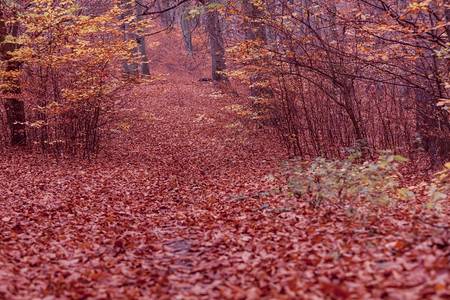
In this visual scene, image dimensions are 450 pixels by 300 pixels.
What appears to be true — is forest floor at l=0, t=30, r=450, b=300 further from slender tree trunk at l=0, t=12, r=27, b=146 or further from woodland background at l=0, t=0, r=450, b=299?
slender tree trunk at l=0, t=12, r=27, b=146

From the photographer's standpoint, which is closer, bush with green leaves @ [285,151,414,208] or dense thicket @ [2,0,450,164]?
bush with green leaves @ [285,151,414,208]

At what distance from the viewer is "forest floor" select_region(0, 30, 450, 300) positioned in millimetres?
3283

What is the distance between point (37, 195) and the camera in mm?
7664

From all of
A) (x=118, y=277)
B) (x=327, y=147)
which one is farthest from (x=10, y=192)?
(x=327, y=147)

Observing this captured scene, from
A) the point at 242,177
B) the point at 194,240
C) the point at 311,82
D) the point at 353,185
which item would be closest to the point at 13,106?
the point at 242,177

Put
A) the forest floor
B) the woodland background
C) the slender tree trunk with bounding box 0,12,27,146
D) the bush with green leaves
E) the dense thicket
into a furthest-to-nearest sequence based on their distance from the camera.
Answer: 1. the slender tree trunk with bounding box 0,12,27,146
2. the dense thicket
3. the bush with green leaves
4. the woodland background
5. the forest floor

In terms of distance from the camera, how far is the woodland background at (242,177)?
362cm

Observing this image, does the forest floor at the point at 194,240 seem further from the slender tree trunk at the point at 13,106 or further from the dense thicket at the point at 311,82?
the dense thicket at the point at 311,82

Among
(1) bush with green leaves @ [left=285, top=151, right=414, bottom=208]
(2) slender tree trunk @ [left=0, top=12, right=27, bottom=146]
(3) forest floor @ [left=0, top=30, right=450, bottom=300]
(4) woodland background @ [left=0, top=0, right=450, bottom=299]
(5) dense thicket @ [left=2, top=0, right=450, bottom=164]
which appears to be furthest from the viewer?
(2) slender tree trunk @ [left=0, top=12, right=27, bottom=146]

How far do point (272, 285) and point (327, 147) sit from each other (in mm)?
7818

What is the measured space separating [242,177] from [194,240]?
13.6 ft

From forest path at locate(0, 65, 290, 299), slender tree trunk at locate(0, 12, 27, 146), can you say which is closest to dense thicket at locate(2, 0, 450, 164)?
slender tree trunk at locate(0, 12, 27, 146)

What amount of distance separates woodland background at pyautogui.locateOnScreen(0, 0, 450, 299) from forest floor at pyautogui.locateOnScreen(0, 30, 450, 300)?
0.03 metres

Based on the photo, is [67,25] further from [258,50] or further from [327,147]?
[327,147]
